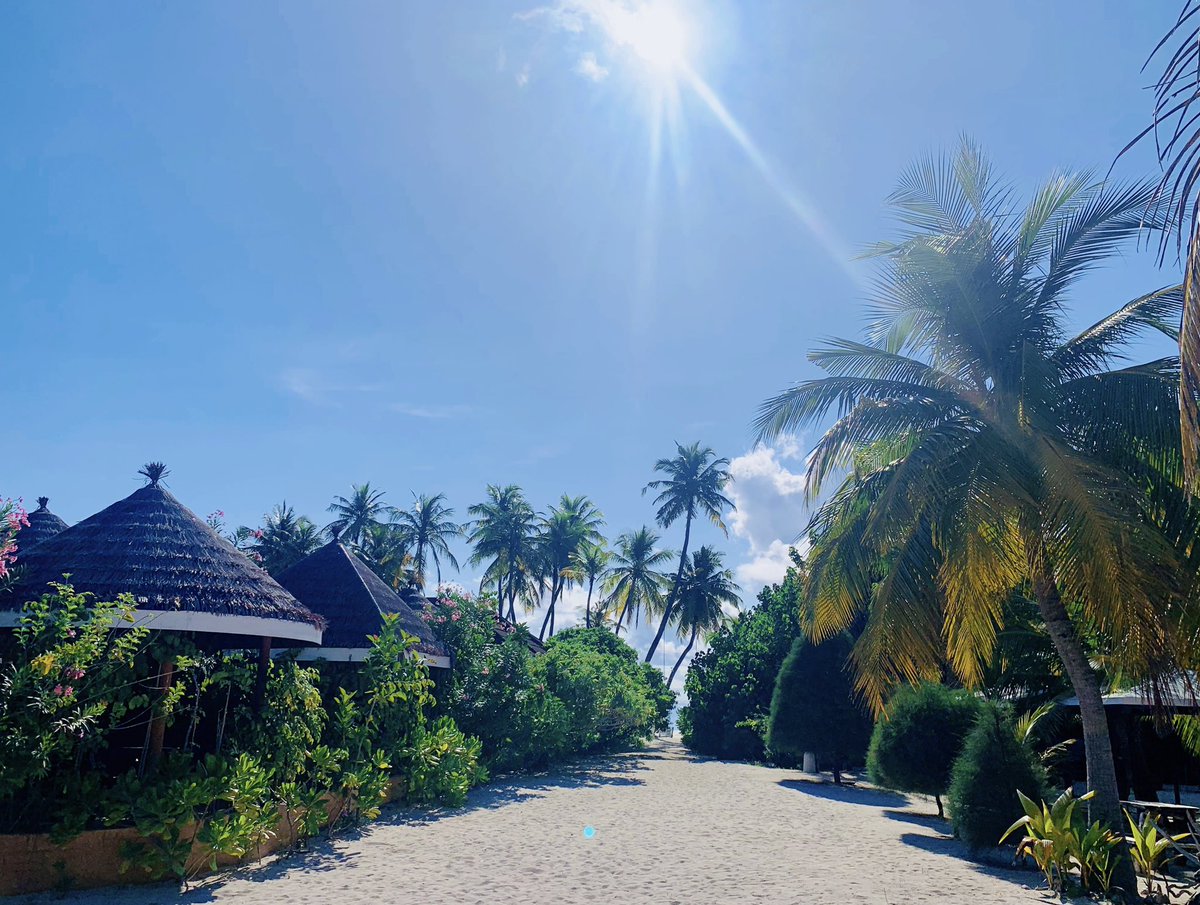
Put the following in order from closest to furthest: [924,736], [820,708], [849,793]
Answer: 1. [924,736]
2. [849,793]
3. [820,708]

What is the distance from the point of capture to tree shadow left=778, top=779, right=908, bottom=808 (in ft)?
51.9

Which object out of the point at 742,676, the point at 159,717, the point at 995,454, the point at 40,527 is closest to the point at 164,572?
the point at 159,717

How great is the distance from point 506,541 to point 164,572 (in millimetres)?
33528

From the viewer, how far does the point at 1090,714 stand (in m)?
9.21

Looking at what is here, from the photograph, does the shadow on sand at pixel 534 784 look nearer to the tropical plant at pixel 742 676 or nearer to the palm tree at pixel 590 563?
the tropical plant at pixel 742 676

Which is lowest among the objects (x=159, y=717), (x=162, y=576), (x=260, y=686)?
(x=159, y=717)

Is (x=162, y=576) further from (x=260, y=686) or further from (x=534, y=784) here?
(x=534, y=784)

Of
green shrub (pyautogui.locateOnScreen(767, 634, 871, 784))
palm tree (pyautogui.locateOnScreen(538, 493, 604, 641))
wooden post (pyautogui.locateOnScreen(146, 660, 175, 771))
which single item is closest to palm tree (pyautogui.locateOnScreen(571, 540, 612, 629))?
palm tree (pyautogui.locateOnScreen(538, 493, 604, 641))

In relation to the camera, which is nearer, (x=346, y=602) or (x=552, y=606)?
(x=346, y=602)

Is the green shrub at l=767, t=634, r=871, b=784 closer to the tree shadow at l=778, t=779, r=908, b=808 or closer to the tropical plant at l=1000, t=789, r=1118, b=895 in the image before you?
the tree shadow at l=778, t=779, r=908, b=808

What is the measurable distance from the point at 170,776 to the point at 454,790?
5488 mm

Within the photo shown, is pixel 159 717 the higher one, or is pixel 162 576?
pixel 162 576

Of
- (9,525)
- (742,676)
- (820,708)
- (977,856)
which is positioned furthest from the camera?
(742,676)

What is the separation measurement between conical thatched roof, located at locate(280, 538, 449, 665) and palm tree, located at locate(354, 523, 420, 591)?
20928mm
